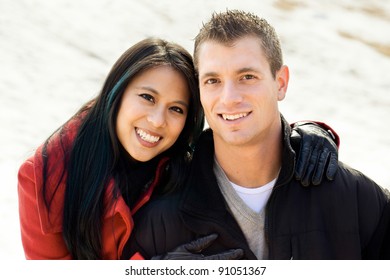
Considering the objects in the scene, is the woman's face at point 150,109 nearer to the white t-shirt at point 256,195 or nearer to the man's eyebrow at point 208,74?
the man's eyebrow at point 208,74

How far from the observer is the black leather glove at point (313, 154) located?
2.29 m

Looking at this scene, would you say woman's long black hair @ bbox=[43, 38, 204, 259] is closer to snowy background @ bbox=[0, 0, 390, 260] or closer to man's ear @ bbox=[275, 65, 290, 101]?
man's ear @ bbox=[275, 65, 290, 101]

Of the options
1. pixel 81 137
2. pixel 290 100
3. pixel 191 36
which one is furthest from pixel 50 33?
pixel 81 137

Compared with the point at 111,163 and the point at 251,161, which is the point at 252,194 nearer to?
the point at 251,161

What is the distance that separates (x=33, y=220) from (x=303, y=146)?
1.05m

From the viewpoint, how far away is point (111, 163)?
2.49m

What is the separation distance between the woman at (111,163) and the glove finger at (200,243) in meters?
0.23

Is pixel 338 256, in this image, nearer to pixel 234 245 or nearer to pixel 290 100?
pixel 234 245

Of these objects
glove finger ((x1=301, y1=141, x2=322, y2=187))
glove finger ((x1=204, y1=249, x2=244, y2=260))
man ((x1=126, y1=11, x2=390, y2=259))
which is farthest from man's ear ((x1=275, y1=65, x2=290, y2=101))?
glove finger ((x1=204, y1=249, x2=244, y2=260))

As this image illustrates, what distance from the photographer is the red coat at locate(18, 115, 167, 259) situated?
7.86 feet

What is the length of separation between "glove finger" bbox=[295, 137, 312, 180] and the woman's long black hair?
42cm

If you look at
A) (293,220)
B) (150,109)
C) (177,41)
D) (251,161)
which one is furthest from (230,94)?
(177,41)

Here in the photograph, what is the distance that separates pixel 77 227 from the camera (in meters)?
2.40

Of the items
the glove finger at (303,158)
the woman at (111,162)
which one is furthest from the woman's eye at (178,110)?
the glove finger at (303,158)
